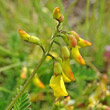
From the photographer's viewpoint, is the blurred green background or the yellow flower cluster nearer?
the yellow flower cluster

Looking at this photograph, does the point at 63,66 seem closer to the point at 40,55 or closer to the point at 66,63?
the point at 66,63

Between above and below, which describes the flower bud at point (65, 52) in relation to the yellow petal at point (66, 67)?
above

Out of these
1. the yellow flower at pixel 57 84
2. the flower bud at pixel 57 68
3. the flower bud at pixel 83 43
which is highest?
the flower bud at pixel 83 43

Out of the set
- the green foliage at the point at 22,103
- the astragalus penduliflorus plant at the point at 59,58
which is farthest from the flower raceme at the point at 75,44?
the green foliage at the point at 22,103

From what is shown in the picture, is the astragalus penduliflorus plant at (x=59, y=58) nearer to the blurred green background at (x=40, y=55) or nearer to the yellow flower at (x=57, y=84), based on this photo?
the yellow flower at (x=57, y=84)

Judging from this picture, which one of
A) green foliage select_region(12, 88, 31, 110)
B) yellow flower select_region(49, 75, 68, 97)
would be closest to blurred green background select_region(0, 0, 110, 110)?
green foliage select_region(12, 88, 31, 110)

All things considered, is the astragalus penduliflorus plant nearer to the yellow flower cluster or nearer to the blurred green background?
the yellow flower cluster

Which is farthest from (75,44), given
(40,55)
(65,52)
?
(40,55)

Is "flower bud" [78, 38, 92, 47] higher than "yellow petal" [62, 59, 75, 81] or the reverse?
higher

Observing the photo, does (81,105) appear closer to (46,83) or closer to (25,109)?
(46,83)

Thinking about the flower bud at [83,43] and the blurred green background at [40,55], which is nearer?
the flower bud at [83,43]

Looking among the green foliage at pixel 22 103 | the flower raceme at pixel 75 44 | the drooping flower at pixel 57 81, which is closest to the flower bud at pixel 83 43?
the flower raceme at pixel 75 44
